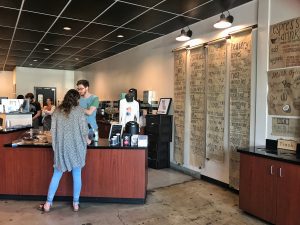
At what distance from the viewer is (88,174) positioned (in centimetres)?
371

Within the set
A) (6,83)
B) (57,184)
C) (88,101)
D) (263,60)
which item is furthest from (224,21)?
(6,83)

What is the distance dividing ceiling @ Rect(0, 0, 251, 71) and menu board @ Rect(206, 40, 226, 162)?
2.22 feet

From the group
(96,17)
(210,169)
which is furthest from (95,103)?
(210,169)

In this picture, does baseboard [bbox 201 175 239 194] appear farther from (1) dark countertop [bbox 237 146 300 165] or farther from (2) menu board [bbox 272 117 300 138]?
(2) menu board [bbox 272 117 300 138]

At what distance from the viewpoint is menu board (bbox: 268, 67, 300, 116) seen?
130 inches

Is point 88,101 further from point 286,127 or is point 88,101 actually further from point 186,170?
point 286,127

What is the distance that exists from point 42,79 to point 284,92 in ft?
34.3

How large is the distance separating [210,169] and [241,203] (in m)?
1.33

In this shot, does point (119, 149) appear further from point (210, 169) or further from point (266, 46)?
point (266, 46)

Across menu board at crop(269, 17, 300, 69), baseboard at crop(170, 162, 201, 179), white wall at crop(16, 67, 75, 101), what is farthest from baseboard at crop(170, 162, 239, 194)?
white wall at crop(16, 67, 75, 101)

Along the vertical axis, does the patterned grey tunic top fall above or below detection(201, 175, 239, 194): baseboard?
above

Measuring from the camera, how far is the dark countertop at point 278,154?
2806 mm

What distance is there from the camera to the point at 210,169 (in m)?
4.72

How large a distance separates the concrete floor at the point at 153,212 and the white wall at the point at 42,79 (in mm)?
8525
